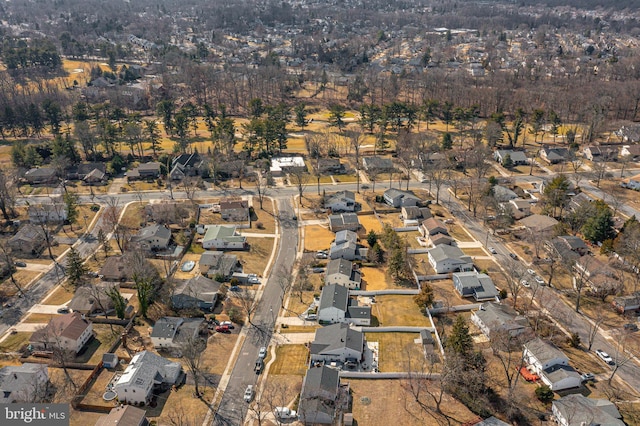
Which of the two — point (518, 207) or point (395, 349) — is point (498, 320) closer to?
point (395, 349)

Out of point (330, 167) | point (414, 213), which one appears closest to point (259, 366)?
point (414, 213)

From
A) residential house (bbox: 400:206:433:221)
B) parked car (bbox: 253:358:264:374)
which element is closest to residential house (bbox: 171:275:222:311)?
parked car (bbox: 253:358:264:374)

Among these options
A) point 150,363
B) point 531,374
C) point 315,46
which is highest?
point 315,46

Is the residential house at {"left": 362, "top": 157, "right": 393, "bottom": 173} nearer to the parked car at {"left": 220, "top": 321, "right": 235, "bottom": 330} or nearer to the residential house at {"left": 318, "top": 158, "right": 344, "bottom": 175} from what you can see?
the residential house at {"left": 318, "top": 158, "right": 344, "bottom": 175}

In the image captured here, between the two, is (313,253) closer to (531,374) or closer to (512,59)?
(531,374)

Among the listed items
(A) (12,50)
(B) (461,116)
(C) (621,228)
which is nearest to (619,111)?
(B) (461,116)
